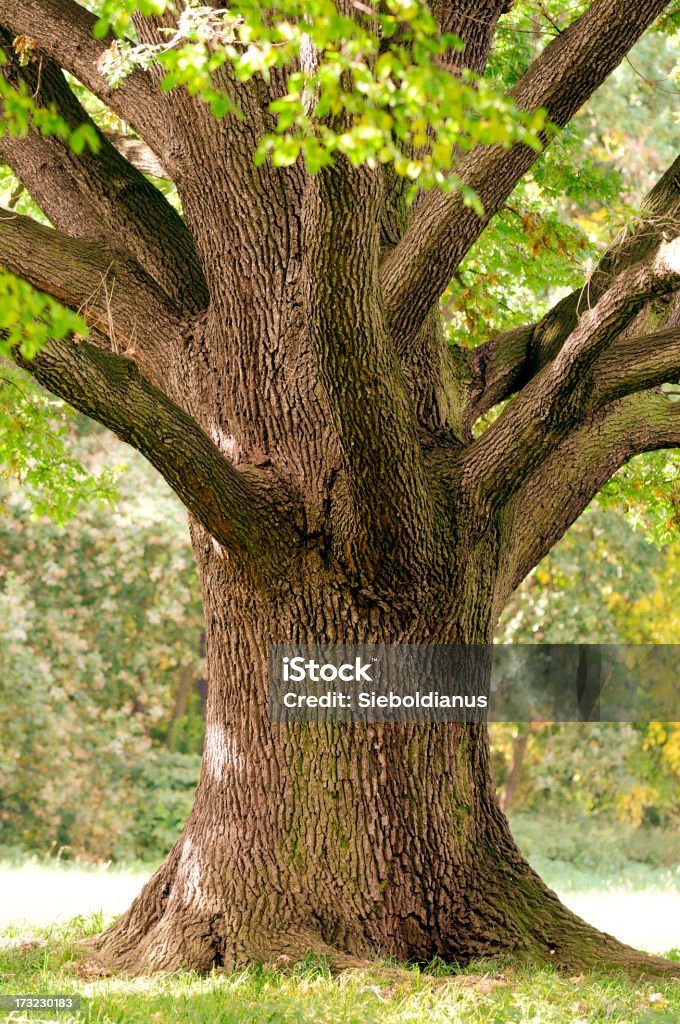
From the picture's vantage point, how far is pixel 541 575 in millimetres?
15961

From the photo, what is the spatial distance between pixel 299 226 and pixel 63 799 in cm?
1208

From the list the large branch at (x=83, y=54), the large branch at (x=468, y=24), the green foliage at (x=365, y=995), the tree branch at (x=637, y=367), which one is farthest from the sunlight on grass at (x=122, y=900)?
the large branch at (x=468, y=24)

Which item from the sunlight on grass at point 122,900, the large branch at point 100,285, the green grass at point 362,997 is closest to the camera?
the green grass at point 362,997

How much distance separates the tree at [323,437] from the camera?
487 centimetres

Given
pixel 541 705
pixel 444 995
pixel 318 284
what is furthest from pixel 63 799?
pixel 318 284

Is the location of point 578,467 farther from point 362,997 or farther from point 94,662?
point 94,662

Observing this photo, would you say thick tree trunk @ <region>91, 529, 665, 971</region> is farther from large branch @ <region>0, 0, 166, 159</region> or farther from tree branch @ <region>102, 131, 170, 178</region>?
tree branch @ <region>102, 131, 170, 178</region>

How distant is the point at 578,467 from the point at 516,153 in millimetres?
1982

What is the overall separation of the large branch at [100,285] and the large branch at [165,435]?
86 centimetres

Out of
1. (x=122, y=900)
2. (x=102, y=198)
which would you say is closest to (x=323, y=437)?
(x=102, y=198)

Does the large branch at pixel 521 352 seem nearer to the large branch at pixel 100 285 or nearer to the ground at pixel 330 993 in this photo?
the large branch at pixel 100 285

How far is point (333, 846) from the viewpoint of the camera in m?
5.42

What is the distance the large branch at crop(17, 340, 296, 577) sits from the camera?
15.0 ft

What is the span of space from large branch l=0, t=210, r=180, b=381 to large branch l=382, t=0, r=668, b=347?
1.56 m
